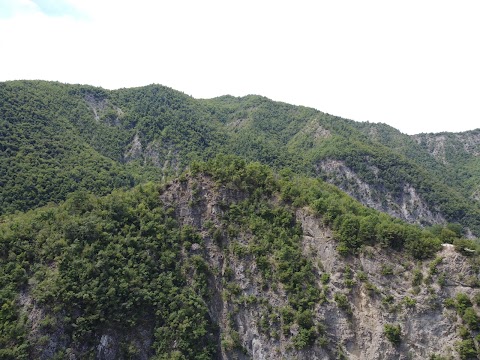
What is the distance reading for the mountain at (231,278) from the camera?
163 ft

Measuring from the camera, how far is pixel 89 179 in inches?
4471

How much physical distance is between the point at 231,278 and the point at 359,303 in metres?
22.3

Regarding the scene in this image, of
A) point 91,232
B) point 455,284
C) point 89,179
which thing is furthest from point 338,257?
point 89,179

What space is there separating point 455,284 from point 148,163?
125278 mm

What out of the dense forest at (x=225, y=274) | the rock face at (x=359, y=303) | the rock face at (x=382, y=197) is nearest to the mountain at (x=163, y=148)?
the rock face at (x=382, y=197)

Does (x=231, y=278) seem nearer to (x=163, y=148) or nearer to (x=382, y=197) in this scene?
(x=163, y=148)

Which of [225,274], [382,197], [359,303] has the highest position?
[382,197]

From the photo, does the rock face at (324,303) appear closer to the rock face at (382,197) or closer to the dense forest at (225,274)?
the dense forest at (225,274)

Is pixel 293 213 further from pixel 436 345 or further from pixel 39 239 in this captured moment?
pixel 39 239

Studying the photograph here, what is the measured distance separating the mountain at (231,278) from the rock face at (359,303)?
163mm

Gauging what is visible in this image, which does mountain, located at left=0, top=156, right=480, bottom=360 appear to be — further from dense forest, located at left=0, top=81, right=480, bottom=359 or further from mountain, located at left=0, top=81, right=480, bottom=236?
mountain, located at left=0, top=81, right=480, bottom=236

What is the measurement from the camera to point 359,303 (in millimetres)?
53250

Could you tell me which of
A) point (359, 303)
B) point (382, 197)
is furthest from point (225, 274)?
point (382, 197)

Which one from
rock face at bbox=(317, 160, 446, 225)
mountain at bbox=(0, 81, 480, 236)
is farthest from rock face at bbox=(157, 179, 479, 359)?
rock face at bbox=(317, 160, 446, 225)
